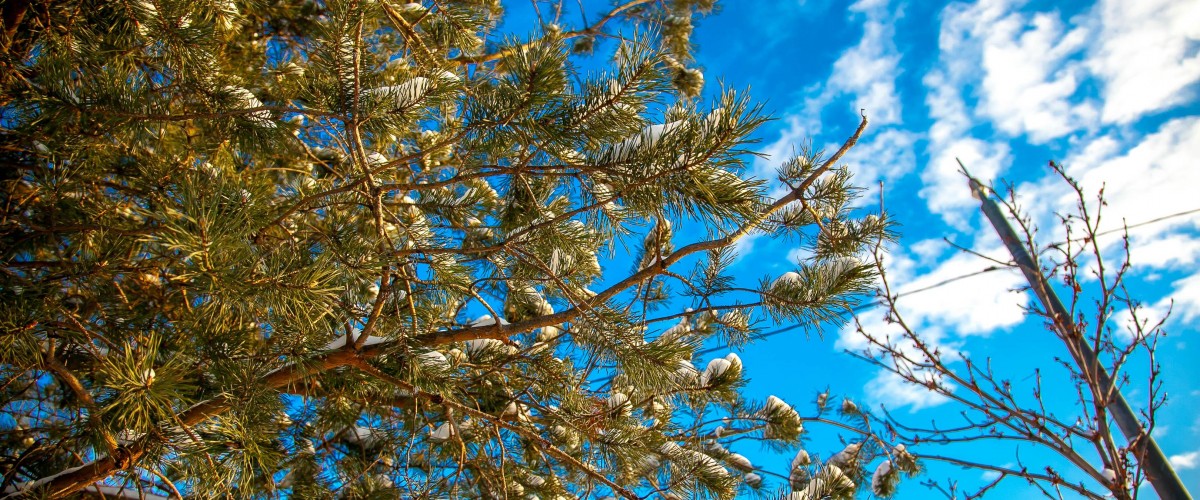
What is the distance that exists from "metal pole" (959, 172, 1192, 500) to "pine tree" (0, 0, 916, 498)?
0.69m

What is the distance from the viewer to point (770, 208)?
4.15 feet

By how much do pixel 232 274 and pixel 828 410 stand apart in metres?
2.96

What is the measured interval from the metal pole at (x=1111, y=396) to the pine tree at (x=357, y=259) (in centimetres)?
69

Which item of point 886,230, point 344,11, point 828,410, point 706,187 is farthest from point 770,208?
point 828,410

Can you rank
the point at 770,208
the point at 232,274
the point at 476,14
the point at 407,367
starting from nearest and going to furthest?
the point at 232,274, the point at 770,208, the point at 407,367, the point at 476,14

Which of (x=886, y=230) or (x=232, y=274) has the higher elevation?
(x=886, y=230)

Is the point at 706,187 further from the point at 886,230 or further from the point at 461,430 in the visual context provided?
the point at 461,430

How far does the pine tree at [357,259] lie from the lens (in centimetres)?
124

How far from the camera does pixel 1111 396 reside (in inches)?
77.0

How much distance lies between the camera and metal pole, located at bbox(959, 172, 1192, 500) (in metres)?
1.86

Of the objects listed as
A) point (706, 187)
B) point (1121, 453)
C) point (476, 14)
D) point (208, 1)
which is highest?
point (476, 14)

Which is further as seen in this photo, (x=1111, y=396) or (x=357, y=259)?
(x=1111, y=396)

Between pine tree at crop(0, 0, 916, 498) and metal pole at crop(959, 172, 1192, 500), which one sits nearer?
pine tree at crop(0, 0, 916, 498)

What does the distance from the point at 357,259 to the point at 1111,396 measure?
2198 millimetres
